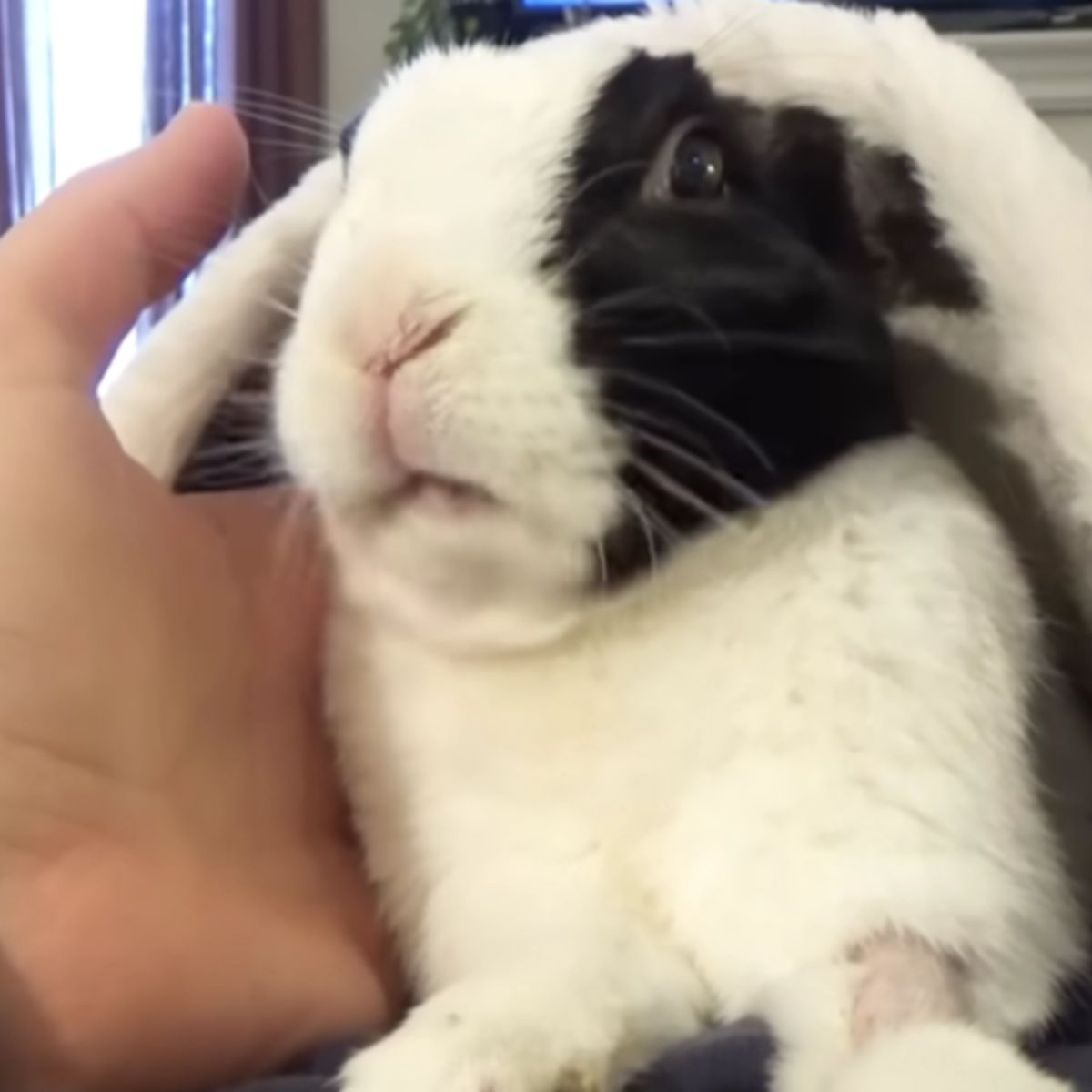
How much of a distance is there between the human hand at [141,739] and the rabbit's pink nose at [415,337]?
0.62ft

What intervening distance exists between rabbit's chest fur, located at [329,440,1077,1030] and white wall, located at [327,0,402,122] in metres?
2.33

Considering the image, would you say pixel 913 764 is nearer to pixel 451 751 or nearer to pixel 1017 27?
pixel 451 751

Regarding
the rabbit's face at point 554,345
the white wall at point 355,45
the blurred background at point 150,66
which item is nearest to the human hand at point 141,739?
the rabbit's face at point 554,345

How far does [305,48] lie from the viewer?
291 centimetres

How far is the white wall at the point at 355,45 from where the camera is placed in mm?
2947

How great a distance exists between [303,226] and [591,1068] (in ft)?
1.60

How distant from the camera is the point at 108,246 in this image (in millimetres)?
841

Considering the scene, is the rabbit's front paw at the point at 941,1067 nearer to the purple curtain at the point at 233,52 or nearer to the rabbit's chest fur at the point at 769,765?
the rabbit's chest fur at the point at 769,765

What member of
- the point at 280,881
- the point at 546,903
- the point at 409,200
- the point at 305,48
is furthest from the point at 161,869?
the point at 305,48

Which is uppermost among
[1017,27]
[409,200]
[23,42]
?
[409,200]

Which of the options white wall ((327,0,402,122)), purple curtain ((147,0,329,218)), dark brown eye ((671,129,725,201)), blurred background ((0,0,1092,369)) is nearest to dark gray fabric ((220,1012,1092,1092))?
dark brown eye ((671,129,725,201))

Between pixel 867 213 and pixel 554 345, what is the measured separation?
0.81 ft

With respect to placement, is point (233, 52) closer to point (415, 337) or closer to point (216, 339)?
point (216, 339)

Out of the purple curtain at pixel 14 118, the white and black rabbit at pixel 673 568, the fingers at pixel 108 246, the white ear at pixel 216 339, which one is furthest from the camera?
the purple curtain at pixel 14 118
